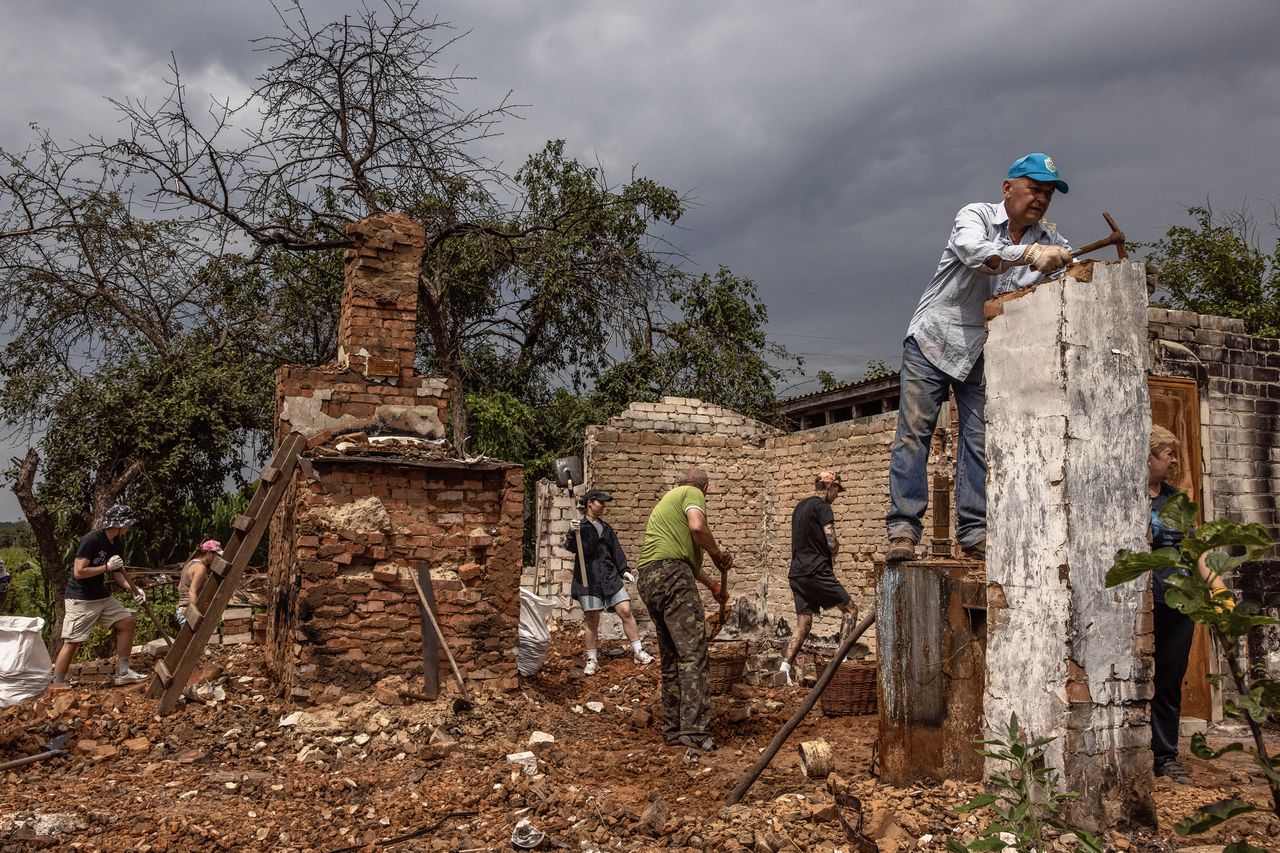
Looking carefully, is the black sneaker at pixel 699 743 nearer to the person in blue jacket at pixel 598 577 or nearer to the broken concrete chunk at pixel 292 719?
the broken concrete chunk at pixel 292 719

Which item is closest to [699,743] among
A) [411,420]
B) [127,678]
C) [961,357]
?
[961,357]

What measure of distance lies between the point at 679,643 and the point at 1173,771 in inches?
107

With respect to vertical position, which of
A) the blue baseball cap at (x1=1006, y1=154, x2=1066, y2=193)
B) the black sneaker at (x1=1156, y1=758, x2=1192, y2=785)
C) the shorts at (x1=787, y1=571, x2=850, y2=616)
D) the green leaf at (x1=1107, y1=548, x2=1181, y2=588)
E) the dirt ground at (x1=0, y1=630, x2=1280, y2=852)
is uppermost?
the blue baseball cap at (x1=1006, y1=154, x2=1066, y2=193)

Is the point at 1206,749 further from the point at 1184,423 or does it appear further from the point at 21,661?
the point at 21,661

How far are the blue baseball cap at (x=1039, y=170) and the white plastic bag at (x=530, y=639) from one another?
16.5 feet

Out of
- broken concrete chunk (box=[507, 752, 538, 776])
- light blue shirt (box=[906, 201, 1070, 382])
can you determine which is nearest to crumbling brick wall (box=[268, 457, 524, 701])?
broken concrete chunk (box=[507, 752, 538, 776])

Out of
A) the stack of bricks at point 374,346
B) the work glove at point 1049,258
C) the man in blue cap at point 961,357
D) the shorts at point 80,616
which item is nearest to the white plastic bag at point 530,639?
the stack of bricks at point 374,346

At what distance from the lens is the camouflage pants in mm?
5785

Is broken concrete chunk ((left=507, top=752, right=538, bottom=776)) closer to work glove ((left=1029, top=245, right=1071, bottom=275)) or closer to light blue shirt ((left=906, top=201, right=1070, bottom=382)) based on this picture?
light blue shirt ((left=906, top=201, right=1070, bottom=382))

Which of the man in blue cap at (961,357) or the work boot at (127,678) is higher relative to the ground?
the man in blue cap at (961,357)

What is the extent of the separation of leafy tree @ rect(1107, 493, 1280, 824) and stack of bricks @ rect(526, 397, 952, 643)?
30.1 feet

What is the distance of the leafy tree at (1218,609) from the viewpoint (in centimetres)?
191

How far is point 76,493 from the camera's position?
12773 mm

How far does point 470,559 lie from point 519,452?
882cm
